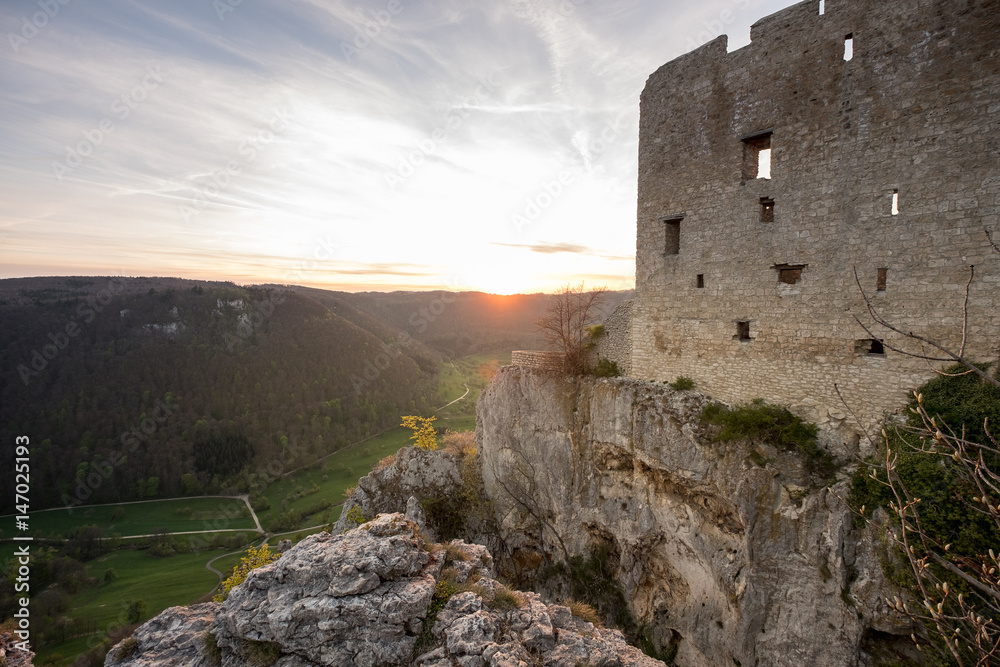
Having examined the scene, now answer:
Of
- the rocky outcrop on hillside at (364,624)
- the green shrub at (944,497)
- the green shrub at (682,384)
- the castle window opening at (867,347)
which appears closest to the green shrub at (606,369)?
the green shrub at (682,384)

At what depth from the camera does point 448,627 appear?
905 centimetres

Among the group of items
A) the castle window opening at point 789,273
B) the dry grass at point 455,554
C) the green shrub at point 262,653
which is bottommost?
the green shrub at point 262,653

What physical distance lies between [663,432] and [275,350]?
8179 cm

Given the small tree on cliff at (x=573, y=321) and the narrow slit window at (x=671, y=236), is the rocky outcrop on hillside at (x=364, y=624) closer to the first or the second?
the small tree on cliff at (x=573, y=321)

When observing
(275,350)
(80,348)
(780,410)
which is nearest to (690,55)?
(780,410)

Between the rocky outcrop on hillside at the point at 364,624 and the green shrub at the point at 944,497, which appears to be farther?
the rocky outcrop on hillside at the point at 364,624

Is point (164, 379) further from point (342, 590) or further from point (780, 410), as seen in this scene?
point (780, 410)

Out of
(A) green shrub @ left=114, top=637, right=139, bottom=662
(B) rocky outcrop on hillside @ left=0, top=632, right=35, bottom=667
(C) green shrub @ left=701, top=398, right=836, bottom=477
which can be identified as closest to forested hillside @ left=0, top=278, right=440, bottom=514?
(B) rocky outcrop on hillside @ left=0, top=632, right=35, bottom=667

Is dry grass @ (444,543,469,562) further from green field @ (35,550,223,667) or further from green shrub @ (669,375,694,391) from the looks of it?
green field @ (35,550,223,667)

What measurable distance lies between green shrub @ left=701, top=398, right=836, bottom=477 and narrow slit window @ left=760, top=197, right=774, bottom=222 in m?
4.91

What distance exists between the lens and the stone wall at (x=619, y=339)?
15461mm

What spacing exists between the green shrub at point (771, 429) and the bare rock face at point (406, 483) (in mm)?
12651

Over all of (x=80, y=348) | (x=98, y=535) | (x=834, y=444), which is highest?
(x=834, y=444)

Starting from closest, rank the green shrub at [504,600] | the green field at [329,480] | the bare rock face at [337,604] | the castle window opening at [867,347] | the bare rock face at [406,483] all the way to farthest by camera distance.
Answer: the bare rock face at [337,604] → the green shrub at [504,600] → the castle window opening at [867,347] → the bare rock face at [406,483] → the green field at [329,480]
